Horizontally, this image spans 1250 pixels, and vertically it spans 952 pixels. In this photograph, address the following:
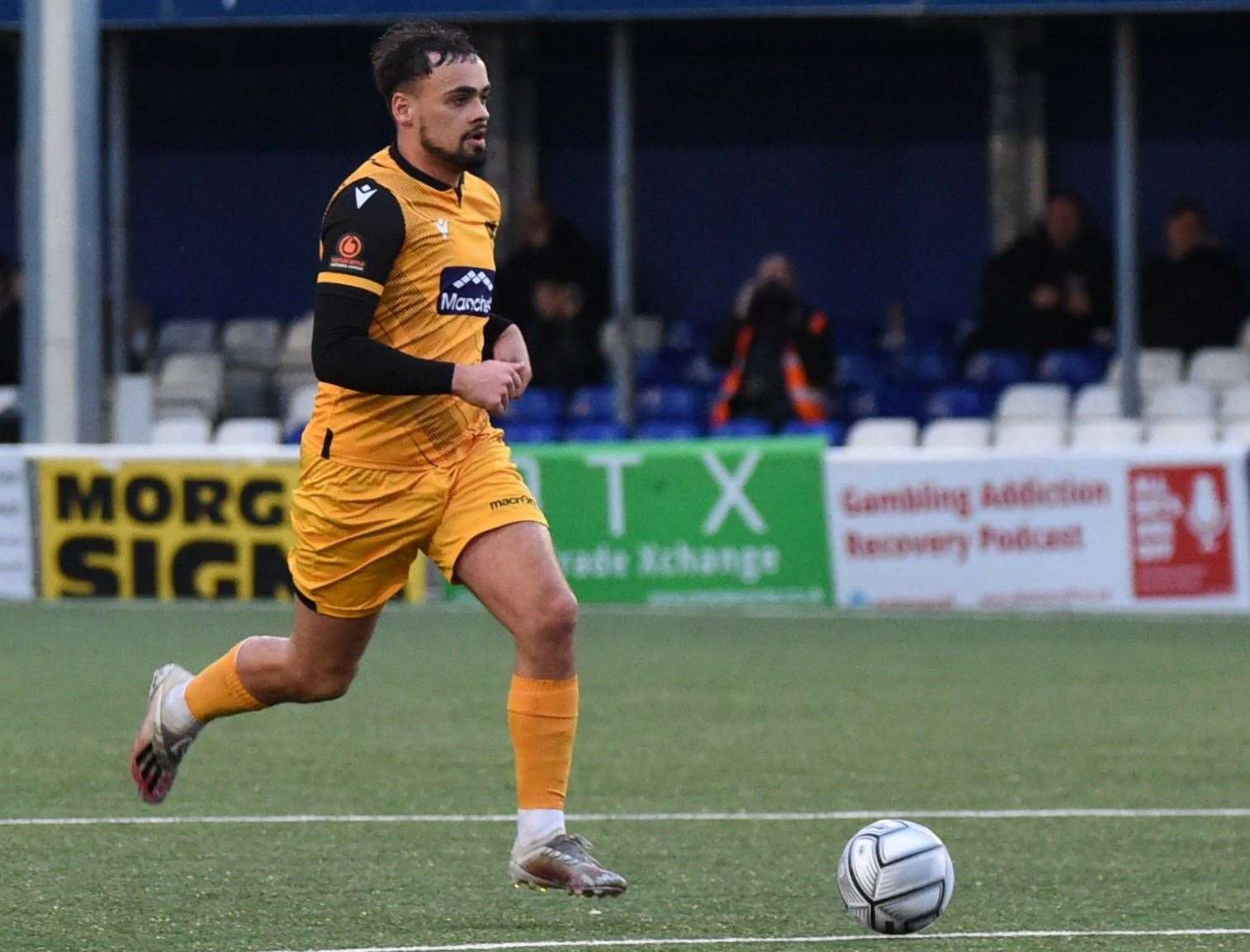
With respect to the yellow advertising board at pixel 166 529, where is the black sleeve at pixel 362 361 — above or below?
above

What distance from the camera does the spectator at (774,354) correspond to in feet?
56.8

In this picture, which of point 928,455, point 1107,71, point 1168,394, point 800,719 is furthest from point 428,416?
point 1107,71

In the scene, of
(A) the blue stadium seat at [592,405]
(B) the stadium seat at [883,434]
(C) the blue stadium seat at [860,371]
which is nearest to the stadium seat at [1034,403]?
(B) the stadium seat at [883,434]

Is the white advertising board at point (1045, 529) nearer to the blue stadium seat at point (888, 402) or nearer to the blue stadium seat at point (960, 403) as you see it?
the blue stadium seat at point (960, 403)

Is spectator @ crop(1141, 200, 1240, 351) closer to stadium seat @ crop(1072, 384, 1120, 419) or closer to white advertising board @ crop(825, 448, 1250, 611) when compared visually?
stadium seat @ crop(1072, 384, 1120, 419)

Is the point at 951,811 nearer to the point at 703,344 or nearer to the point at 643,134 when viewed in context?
the point at 703,344

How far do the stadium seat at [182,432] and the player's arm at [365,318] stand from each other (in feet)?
41.6

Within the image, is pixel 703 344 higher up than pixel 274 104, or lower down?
lower down

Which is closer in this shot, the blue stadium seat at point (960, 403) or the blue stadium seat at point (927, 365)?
the blue stadium seat at point (960, 403)

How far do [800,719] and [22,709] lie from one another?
2.99m

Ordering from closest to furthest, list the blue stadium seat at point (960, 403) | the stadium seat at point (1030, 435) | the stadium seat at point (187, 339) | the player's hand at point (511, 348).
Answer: the player's hand at point (511, 348) → the stadium seat at point (1030, 435) → the blue stadium seat at point (960, 403) → the stadium seat at point (187, 339)

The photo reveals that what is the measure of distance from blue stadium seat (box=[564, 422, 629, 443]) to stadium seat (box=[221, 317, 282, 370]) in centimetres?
401

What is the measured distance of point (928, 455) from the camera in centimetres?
1473

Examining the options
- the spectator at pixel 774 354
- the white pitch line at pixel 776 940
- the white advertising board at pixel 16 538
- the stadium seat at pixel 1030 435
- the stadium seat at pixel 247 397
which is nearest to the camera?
the white pitch line at pixel 776 940
